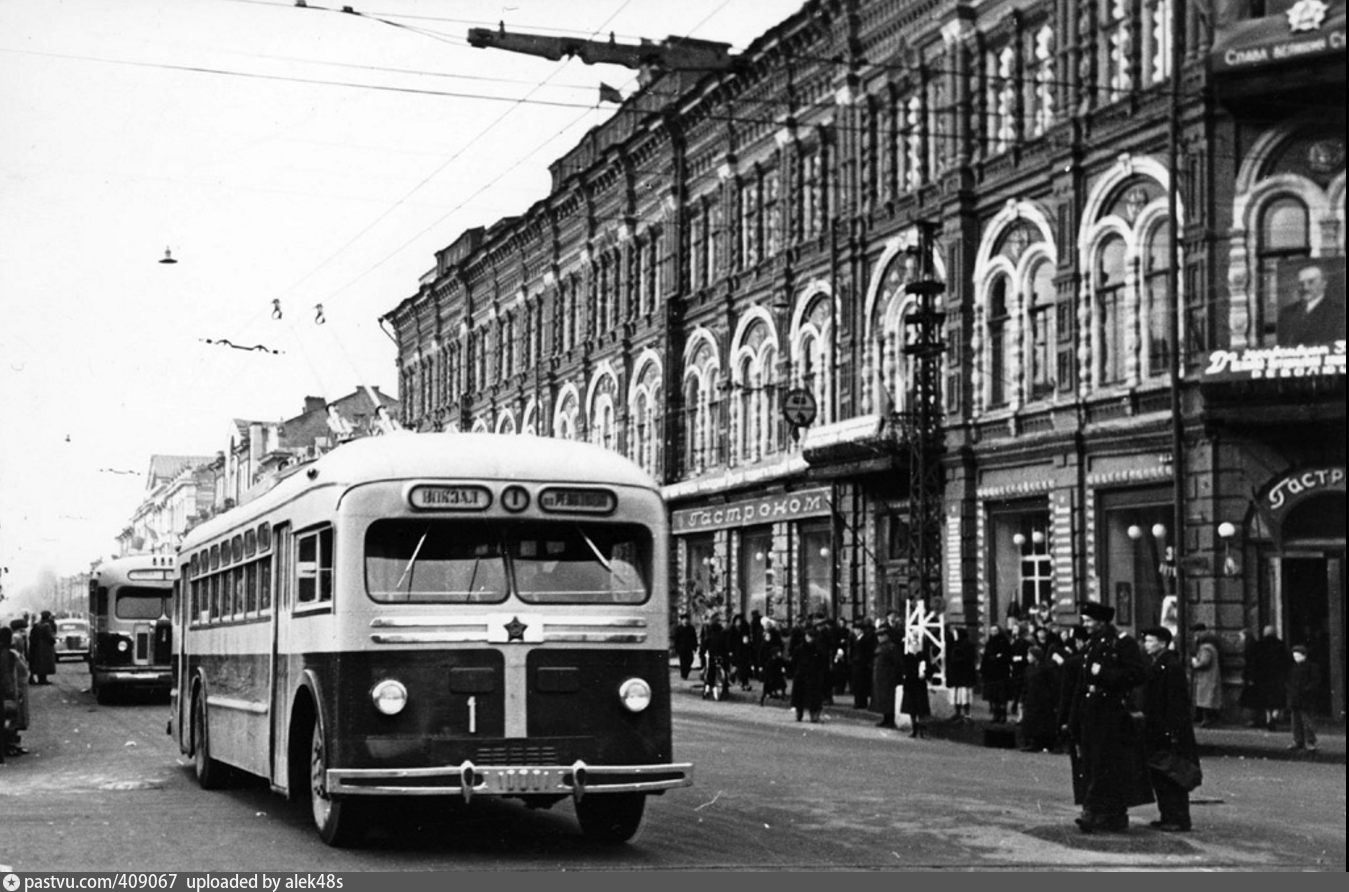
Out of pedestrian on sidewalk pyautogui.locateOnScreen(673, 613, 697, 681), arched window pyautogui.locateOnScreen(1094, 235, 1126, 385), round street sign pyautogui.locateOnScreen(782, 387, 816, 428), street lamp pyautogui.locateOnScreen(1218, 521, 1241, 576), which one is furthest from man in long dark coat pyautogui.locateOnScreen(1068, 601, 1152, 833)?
pedestrian on sidewalk pyautogui.locateOnScreen(673, 613, 697, 681)

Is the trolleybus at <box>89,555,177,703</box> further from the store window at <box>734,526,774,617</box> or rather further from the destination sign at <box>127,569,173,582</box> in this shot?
the store window at <box>734,526,774,617</box>

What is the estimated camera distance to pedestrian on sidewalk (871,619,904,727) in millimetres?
29500

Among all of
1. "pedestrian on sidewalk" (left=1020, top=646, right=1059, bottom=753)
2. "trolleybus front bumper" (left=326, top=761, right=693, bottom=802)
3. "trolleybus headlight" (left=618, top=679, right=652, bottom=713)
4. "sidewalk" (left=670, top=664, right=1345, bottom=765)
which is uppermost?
"trolleybus headlight" (left=618, top=679, right=652, bottom=713)

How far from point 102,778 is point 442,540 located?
7828 mm

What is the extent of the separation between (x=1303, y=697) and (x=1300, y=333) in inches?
239

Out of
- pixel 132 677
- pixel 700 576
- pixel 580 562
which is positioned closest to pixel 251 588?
pixel 580 562

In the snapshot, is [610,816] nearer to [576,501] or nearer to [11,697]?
[576,501]

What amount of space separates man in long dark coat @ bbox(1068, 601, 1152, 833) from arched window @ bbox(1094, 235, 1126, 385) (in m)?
18.0

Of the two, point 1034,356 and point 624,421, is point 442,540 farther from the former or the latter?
point 624,421

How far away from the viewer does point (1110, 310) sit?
3266 cm

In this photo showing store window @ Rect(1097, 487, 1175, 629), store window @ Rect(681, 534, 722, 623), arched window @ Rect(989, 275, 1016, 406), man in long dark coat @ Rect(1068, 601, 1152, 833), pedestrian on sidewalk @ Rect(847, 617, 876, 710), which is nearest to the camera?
man in long dark coat @ Rect(1068, 601, 1152, 833)

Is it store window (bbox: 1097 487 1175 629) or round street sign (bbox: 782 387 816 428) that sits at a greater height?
round street sign (bbox: 782 387 816 428)

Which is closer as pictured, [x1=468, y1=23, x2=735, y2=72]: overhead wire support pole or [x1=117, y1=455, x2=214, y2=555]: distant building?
[x1=468, y1=23, x2=735, y2=72]: overhead wire support pole

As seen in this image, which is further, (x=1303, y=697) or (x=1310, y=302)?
(x=1310, y=302)
